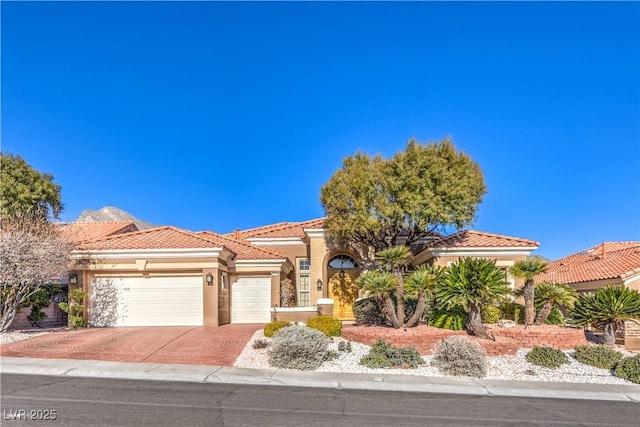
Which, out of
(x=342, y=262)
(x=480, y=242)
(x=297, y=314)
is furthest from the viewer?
(x=342, y=262)

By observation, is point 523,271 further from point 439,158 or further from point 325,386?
point 325,386

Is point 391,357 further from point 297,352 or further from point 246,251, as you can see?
point 246,251

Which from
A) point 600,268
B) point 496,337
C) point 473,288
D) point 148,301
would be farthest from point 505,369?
point 600,268

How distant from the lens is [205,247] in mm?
19844

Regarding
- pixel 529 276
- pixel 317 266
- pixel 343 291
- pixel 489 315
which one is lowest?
pixel 489 315

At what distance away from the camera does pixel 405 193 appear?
20000mm

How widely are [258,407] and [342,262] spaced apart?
16202mm

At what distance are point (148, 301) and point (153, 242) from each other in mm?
2589

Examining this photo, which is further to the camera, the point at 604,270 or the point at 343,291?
the point at 343,291

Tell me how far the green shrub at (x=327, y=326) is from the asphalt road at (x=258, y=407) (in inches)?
226

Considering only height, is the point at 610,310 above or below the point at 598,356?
above

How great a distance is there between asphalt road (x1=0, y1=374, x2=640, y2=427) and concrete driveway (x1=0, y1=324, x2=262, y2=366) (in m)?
2.67

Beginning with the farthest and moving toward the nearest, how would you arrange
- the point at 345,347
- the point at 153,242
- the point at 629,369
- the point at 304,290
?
the point at 304,290
the point at 153,242
the point at 345,347
the point at 629,369

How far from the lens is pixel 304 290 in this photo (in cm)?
2422
